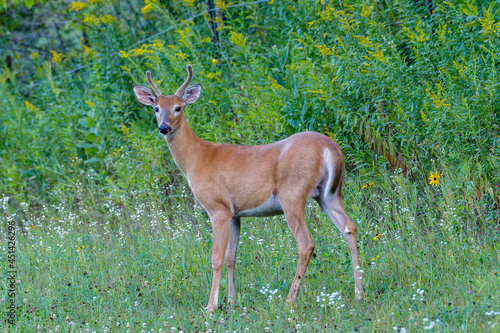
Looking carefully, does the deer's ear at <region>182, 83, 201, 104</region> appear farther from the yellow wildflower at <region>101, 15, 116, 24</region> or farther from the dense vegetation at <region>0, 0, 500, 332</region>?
the yellow wildflower at <region>101, 15, 116, 24</region>

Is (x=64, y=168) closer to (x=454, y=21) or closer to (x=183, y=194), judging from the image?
(x=183, y=194)

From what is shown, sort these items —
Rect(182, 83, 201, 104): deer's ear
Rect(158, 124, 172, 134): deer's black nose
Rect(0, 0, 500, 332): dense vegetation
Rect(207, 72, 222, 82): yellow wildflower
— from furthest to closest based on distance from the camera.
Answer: Rect(207, 72, 222, 82): yellow wildflower, Rect(182, 83, 201, 104): deer's ear, Rect(158, 124, 172, 134): deer's black nose, Rect(0, 0, 500, 332): dense vegetation

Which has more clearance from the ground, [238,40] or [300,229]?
[238,40]

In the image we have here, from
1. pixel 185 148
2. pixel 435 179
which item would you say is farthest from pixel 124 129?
pixel 435 179

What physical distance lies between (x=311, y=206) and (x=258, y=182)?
1119 millimetres

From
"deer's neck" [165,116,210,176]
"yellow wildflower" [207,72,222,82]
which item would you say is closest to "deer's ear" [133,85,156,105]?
"deer's neck" [165,116,210,176]

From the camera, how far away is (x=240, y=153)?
519 centimetres

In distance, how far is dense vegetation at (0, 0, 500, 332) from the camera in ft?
14.6

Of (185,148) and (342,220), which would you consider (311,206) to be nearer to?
(342,220)

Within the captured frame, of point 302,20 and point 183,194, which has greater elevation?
point 302,20

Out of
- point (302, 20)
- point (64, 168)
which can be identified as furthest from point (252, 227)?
point (64, 168)

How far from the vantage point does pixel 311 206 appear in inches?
233

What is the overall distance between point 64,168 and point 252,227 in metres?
3.39

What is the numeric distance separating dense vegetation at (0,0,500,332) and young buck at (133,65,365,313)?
0.21m
